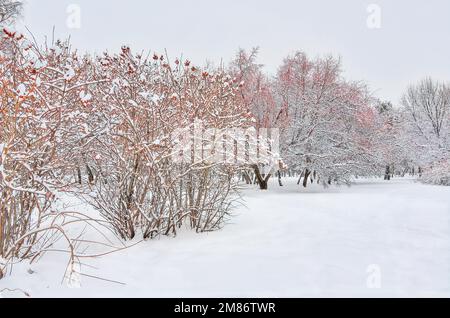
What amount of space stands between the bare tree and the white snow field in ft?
41.4

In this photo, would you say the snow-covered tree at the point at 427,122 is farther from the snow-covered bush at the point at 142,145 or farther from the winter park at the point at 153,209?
the snow-covered bush at the point at 142,145

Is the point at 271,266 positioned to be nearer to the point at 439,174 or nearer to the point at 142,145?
the point at 142,145

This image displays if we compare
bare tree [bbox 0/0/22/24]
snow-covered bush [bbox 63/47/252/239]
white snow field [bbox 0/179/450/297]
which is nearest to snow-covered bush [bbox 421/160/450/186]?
white snow field [bbox 0/179/450/297]

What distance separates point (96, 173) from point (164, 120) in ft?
4.08

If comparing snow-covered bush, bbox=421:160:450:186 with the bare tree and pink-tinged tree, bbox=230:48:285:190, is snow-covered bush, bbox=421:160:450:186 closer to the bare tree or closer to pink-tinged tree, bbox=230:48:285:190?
pink-tinged tree, bbox=230:48:285:190

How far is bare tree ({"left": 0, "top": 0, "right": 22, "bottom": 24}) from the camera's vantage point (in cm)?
1237

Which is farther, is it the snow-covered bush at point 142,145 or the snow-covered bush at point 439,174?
the snow-covered bush at point 439,174

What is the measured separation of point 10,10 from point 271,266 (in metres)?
14.5

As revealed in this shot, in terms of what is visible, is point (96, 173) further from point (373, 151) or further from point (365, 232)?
point (373, 151)

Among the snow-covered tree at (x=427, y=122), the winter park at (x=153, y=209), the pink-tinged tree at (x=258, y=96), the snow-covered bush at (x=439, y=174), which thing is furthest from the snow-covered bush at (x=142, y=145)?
the snow-covered tree at (x=427, y=122)

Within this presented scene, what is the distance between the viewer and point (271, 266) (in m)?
3.27

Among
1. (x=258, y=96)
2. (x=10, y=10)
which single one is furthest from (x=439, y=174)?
(x=10, y=10)

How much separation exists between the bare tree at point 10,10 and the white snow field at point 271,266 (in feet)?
41.4

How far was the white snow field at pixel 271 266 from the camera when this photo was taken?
2.78m
